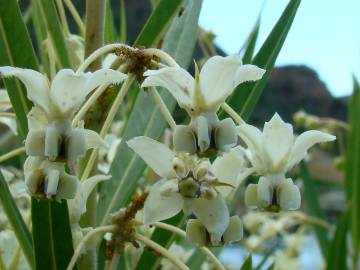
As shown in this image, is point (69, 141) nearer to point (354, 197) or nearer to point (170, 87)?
point (170, 87)

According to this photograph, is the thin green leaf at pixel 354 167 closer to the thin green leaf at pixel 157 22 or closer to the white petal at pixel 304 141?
the thin green leaf at pixel 157 22

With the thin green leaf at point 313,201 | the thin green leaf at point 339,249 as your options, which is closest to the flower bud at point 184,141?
the thin green leaf at point 339,249

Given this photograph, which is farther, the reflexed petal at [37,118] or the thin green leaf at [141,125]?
the thin green leaf at [141,125]

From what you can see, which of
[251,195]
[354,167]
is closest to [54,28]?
[251,195]

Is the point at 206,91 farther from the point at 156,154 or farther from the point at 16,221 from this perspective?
the point at 16,221

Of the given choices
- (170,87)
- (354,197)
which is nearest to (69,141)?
(170,87)
